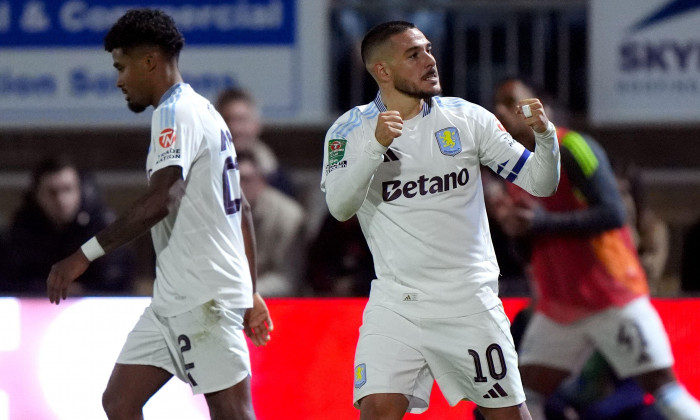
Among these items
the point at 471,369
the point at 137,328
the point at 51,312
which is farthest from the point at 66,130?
the point at 471,369

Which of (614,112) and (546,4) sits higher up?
(546,4)

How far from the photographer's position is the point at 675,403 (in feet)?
19.6

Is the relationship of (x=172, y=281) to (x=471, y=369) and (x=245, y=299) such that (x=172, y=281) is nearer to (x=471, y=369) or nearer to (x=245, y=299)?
(x=245, y=299)

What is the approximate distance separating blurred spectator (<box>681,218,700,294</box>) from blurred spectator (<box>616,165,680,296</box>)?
0.20m

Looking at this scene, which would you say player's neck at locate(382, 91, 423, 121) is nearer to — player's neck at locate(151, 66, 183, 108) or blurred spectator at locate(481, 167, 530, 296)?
player's neck at locate(151, 66, 183, 108)

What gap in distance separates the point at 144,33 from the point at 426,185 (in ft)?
4.43

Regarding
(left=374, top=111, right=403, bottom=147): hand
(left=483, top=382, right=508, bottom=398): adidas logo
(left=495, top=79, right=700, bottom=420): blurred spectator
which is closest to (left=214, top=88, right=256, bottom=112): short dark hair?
(left=495, top=79, right=700, bottom=420): blurred spectator

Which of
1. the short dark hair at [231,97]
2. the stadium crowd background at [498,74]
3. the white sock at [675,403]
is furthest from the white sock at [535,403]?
the stadium crowd background at [498,74]

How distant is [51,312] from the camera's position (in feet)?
21.9

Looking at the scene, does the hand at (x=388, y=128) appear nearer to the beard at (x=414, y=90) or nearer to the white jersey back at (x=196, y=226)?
the beard at (x=414, y=90)

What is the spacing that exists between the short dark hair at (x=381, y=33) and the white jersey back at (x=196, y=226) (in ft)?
2.38

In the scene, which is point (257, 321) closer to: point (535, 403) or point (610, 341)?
point (535, 403)

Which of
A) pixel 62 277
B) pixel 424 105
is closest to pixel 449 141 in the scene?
pixel 424 105

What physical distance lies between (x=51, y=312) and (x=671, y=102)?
5.16m
